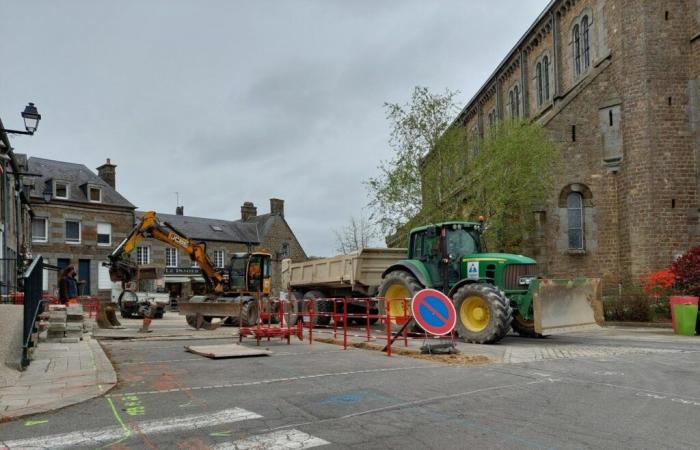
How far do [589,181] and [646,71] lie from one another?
476 cm

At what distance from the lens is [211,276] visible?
22172mm

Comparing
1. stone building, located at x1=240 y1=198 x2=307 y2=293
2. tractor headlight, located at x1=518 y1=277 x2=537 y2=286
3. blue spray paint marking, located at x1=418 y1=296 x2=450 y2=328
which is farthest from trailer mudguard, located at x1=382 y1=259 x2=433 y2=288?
stone building, located at x1=240 y1=198 x2=307 y2=293

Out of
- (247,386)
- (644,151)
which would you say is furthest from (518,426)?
(644,151)

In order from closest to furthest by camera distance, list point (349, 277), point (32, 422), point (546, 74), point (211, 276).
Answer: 1. point (32, 422)
2. point (349, 277)
3. point (211, 276)
4. point (546, 74)

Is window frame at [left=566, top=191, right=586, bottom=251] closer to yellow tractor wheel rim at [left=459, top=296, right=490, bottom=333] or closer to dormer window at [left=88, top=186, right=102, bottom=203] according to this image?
yellow tractor wheel rim at [left=459, top=296, right=490, bottom=333]

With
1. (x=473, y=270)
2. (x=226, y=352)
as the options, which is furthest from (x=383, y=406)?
(x=473, y=270)

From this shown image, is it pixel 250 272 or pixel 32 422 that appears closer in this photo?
pixel 32 422

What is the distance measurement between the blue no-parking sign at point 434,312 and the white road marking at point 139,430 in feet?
17.8

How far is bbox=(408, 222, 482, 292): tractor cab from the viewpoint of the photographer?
14727mm

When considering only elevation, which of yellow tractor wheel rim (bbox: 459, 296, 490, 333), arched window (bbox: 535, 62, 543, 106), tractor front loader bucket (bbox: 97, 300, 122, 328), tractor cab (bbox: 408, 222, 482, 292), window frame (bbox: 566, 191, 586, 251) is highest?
arched window (bbox: 535, 62, 543, 106)

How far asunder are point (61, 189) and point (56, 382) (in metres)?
37.9

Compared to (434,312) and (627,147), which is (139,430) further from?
(627,147)

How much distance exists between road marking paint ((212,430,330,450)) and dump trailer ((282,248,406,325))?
12.1 metres

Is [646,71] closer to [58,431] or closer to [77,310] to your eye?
[77,310]
